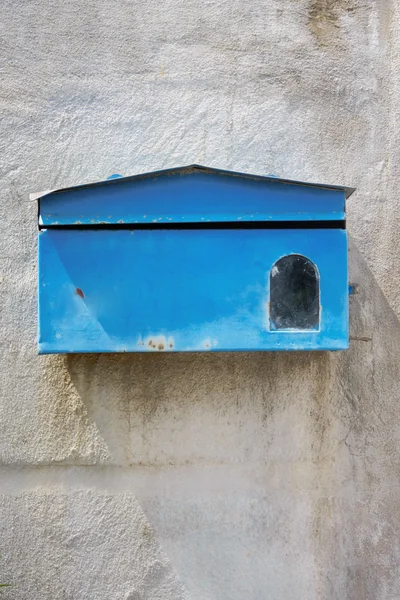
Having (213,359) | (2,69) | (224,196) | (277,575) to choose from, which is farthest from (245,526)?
(2,69)

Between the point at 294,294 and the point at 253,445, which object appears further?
the point at 253,445

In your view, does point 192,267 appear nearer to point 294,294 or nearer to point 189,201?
point 189,201

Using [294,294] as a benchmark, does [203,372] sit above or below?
below

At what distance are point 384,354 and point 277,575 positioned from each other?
3.06ft

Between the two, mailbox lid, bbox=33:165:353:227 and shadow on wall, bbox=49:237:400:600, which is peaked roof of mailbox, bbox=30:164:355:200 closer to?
mailbox lid, bbox=33:165:353:227

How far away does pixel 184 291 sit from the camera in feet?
6.61

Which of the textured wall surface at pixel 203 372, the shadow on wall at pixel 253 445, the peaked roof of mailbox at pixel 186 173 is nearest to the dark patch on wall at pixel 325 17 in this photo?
the textured wall surface at pixel 203 372

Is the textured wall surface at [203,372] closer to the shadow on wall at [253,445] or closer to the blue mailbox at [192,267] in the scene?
the shadow on wall at [253,445]

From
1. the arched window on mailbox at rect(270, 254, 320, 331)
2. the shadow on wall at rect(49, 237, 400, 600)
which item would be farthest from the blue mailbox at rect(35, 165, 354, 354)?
the shadow on wall at rect(49, 237, 400, 600)

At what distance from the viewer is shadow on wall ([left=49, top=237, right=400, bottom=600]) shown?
2.39 metres

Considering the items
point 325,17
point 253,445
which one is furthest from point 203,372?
point 325,17

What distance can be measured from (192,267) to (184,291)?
81 millimetres

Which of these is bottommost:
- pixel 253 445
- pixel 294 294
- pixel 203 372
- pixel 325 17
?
pixel 253 445

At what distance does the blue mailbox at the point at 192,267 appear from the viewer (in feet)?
6.58
